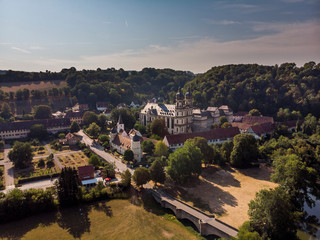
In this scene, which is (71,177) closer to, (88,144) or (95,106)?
(88,144)

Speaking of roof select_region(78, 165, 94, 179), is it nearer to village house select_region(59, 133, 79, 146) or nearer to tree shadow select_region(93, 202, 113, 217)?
tree shadow select_region(93, 202, 113, 217)

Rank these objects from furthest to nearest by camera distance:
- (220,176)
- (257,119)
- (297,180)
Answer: (257,119) → (220,176) → (297,180)

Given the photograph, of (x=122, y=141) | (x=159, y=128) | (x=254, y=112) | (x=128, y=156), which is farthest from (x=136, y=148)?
(x=254, y=112)

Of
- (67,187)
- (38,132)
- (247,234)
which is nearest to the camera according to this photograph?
(247,234)

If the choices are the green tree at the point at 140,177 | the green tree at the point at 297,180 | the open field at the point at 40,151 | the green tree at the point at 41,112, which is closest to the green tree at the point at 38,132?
the open field at the point at 40,151

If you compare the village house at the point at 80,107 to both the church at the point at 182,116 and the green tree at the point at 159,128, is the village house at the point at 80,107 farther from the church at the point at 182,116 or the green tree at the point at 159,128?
the green tree at the point at 159,128

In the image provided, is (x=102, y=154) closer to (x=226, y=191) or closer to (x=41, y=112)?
(x=226, y=191)
